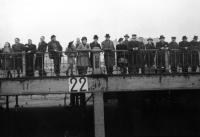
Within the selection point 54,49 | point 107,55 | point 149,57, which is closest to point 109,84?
point 107,55

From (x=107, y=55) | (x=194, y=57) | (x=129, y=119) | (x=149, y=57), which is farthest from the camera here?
(x=129, y=119)

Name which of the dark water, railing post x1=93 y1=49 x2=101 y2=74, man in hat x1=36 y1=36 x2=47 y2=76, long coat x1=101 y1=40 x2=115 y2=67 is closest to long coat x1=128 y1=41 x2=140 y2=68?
long coat x1=101 y1=40 x2=115 y2=67

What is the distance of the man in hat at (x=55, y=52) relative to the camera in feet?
47.2

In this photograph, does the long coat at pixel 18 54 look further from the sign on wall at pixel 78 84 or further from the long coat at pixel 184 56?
the long coat at pixel 184 56

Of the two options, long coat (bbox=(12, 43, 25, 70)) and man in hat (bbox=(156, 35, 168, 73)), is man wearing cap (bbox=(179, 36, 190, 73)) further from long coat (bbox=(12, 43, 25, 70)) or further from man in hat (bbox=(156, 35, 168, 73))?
long coat (bbox=(12, 43, 25, 70))

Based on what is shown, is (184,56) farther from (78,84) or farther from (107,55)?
(78,84)

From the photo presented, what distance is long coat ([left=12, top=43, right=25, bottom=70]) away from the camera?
47.3 ft

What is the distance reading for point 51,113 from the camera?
24.9 m

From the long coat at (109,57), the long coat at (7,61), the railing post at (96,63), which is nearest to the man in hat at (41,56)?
the long coat at (7,61)

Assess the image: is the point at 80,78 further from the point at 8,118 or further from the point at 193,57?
the point at 8,118

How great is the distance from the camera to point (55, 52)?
1438 cm

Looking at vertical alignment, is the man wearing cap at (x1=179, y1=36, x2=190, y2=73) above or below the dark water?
above

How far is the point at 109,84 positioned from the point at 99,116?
49.5 inches

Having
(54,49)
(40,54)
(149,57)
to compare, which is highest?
(54,49)
